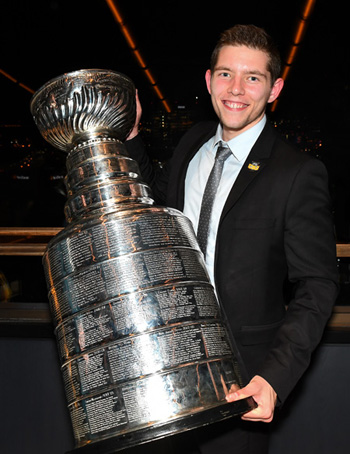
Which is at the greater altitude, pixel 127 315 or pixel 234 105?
pixel 234 105

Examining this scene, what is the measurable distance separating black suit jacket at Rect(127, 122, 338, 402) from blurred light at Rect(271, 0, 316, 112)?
101 centimetres

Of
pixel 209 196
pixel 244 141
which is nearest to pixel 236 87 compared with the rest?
pixel 244 141

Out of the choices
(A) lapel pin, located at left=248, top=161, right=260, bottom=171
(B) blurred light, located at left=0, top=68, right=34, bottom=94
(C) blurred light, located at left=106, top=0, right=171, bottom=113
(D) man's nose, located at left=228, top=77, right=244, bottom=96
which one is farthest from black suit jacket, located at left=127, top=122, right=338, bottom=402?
(B) blurred light, located at left=0, top=68, right=34, bottom=94

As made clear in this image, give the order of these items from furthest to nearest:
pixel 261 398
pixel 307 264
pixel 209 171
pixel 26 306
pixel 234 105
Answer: pixel 26 306, pixel 209 171, pixel 234 105, pixel 307 264, pixel 261 398

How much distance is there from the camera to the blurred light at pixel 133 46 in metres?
2.01

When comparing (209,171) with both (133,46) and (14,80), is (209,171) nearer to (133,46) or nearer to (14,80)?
(133,46)

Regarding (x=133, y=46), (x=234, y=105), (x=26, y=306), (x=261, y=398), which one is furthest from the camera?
(x=133, y=46)

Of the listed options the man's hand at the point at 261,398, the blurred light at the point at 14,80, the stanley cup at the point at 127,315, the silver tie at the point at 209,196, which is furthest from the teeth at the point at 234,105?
the blurred light at the point at 14,80

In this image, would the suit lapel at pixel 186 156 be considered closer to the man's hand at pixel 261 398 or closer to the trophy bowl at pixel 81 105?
the trophy bowl at pixel 81 105

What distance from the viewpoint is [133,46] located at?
206 centimetres

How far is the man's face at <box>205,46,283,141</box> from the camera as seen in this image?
3.50 feet

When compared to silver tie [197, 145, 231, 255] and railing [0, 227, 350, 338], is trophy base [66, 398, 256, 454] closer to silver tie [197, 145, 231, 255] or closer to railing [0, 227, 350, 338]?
silver tie [197, 145, 231, 255]

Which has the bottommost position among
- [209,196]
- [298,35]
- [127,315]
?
[127,315]

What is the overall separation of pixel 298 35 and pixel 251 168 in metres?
1.17
